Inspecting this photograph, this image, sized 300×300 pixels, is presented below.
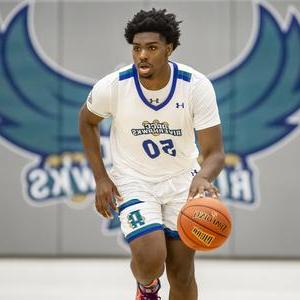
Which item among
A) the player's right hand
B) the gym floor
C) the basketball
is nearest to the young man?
the player's right hand

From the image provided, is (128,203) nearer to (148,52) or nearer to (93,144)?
(93,144)

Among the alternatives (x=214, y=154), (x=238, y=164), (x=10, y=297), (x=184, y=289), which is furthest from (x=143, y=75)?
(x=238, y=164)

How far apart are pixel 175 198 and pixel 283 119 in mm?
5611

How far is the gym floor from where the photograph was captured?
8555 mm

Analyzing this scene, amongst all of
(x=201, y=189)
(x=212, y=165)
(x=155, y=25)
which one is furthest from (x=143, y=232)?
(x=155, y=25)

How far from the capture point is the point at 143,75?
19.9 ft

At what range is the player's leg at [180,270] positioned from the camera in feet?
20.5

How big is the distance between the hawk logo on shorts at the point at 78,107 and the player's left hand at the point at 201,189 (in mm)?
5759

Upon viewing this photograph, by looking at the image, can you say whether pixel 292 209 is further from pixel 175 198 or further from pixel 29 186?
pixel 175 198

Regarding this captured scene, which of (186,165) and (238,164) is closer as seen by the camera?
(186,165)

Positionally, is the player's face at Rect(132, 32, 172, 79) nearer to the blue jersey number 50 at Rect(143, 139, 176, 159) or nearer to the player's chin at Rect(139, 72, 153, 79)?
the player's chin at Rect(139, 72, 153, 79)

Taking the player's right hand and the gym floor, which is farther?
the gym floor

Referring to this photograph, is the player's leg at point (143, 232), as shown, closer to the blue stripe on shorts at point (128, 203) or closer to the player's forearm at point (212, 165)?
the blue stripe on shorts at point (128, 203)

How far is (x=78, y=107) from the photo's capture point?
11.7m
